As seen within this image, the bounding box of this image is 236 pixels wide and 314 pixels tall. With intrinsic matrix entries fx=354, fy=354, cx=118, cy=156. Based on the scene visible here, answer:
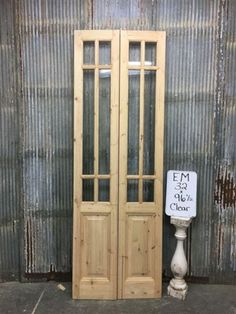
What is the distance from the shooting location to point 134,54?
2.89 meters

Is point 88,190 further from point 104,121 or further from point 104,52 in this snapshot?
point 104,52

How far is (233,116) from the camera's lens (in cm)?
306

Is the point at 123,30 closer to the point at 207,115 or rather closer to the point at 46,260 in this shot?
the point at 207,115

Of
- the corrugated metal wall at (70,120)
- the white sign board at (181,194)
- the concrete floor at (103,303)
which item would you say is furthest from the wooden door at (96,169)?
the white sign board at (181,194)

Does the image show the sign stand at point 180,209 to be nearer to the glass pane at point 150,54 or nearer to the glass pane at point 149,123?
the glass pane at point 149,123

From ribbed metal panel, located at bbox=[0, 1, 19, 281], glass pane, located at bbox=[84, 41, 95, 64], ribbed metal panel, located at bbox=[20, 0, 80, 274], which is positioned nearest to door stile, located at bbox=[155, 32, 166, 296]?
glass pane, located at bbox=[84, 41, 95, 64]

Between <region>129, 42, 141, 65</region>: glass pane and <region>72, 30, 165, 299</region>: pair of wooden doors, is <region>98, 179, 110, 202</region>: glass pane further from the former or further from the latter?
<region>129, 42, 141, 65</region>: glass pane

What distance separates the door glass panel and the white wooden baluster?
0.73 metres

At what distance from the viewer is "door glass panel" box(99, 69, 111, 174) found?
2895 millimetres

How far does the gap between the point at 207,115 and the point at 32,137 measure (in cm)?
153

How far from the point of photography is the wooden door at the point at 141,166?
2.83 metres

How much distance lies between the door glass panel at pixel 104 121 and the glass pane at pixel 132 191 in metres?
0.21

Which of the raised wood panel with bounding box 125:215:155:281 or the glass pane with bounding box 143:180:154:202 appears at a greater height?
the glass pane with bounding box 143:180:154:202

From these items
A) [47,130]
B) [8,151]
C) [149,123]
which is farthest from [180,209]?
[8,151]
